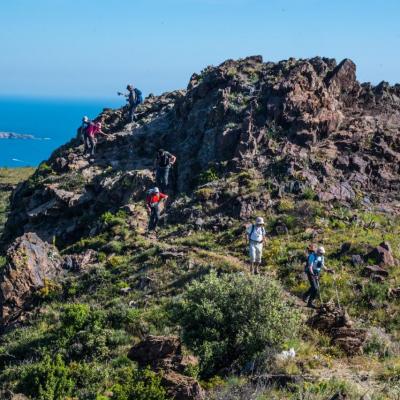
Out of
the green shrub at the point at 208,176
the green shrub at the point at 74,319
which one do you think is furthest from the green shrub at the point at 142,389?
the green shrub at the point at 208,176

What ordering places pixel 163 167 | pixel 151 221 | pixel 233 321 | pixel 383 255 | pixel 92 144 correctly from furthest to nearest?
pixel 92 144, pixel 163 167, pixel 151 221, pixel 383 255, pixel 233 321

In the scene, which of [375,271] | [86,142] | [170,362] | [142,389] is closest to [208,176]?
[86,142]

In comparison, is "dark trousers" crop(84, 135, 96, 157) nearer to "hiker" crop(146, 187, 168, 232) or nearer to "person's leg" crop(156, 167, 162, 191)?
"person's leg" crop(156, 167, 162, 191)

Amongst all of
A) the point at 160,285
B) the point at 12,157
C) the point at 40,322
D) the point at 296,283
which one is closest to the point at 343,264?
the point at 296,283

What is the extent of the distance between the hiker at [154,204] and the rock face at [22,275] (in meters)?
4.32

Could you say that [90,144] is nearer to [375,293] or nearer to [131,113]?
[131,113]

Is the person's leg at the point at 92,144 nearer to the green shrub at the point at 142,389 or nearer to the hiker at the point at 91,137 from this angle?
the hiker at the point at 91,137

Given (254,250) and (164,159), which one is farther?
(164,159)

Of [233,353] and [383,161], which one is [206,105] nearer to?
[383,161]

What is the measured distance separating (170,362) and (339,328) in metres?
4.88

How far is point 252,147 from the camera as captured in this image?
27.7m

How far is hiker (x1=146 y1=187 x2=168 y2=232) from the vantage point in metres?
23.6

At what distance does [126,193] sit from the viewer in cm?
2883

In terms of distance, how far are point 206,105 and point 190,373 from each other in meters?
21.4
